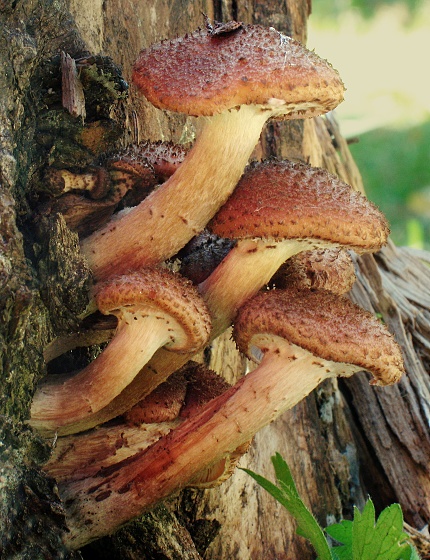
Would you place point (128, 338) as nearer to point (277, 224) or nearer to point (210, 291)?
point (210, 291)

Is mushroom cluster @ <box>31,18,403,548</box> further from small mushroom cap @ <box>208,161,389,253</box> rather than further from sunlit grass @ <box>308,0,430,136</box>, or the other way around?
sunlit grass @ <box>308,0,430,136</box>

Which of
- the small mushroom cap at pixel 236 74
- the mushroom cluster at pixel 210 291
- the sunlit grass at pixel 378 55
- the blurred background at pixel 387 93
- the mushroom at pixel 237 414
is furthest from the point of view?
the sunlit grass at pixel 378 55

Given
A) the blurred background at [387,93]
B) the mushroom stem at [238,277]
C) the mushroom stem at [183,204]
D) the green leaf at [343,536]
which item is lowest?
the blurred background at [387,93]

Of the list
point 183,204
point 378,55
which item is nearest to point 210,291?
point 183,204

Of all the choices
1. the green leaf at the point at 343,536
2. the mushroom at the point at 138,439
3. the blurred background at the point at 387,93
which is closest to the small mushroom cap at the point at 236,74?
the mushroom at the point at 138,439

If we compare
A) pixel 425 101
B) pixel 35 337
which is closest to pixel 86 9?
pixel 35 337

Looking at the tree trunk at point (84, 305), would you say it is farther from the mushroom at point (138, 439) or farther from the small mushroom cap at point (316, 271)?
the small mushroom cap at point (316, 271)

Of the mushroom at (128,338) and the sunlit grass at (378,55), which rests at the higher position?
the mushroom at (128,338)

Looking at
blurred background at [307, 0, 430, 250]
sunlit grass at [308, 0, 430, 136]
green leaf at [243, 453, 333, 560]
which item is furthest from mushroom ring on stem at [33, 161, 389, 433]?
sunlit grass at [308, 0, 430, 136]
